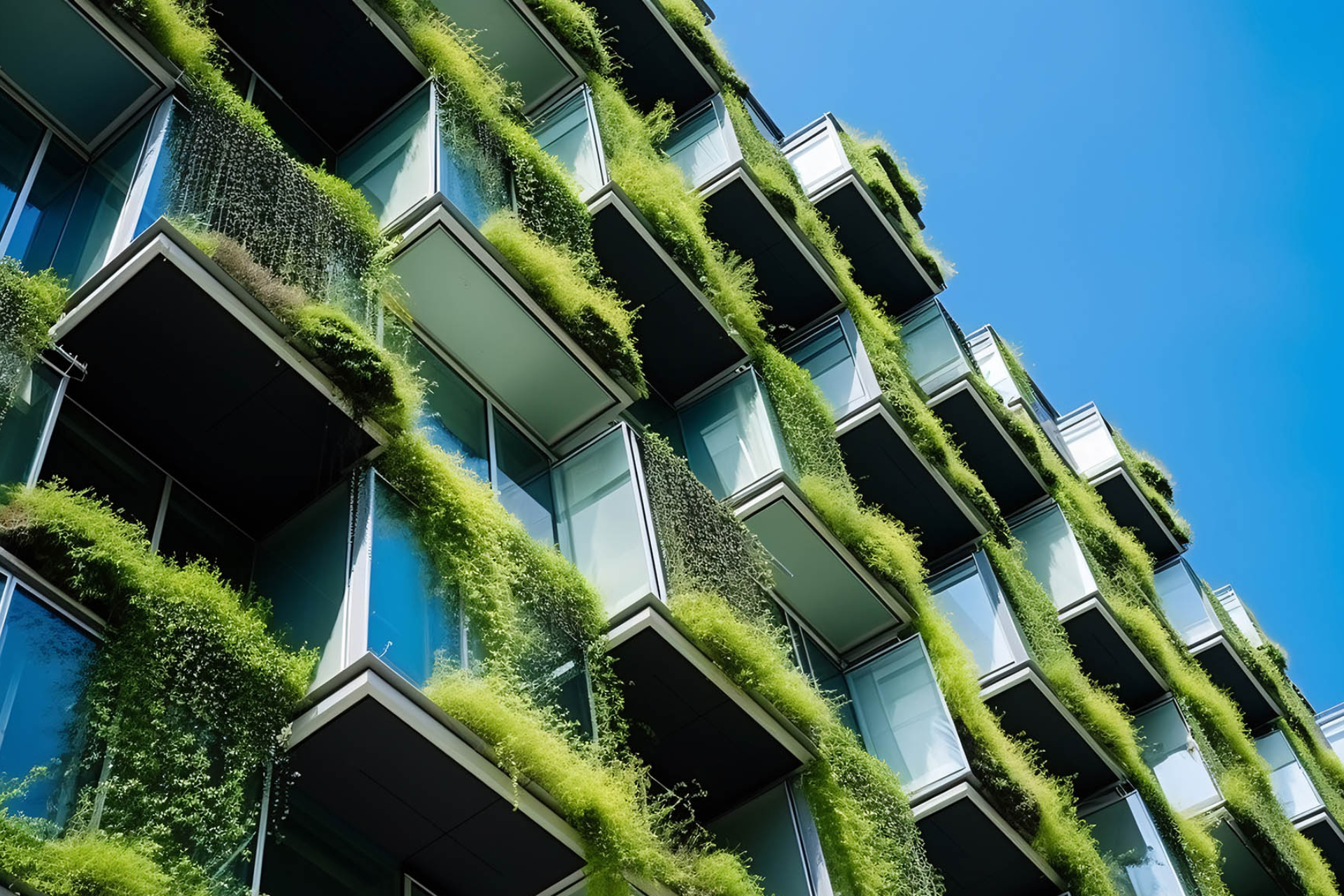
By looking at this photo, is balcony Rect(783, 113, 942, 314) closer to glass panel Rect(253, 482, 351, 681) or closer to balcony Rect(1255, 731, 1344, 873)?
balcony Rect(1255, 731, 1344, 873)

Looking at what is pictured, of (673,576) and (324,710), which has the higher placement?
(673,576)

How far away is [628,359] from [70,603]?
729 centimetres

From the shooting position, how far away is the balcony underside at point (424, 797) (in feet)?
31.3

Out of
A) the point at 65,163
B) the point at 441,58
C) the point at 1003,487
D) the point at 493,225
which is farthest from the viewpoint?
the point at 1003,487

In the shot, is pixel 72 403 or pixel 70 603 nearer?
pixel 70 603

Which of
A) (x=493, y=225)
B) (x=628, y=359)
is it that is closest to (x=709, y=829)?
(x=628, y=359)

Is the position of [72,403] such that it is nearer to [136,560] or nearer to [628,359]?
[136,560]

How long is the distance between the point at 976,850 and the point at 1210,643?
14.6 m

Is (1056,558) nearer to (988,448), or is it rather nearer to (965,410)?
(988,448)

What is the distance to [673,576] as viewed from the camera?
13.3 meters

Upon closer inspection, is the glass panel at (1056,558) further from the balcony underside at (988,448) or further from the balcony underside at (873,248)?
the balcony underside at (873,248)

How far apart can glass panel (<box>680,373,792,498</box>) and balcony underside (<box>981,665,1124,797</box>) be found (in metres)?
4.14

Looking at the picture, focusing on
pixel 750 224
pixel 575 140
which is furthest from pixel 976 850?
pixel 575 140

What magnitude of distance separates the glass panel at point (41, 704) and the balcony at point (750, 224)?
13432 millimetres
